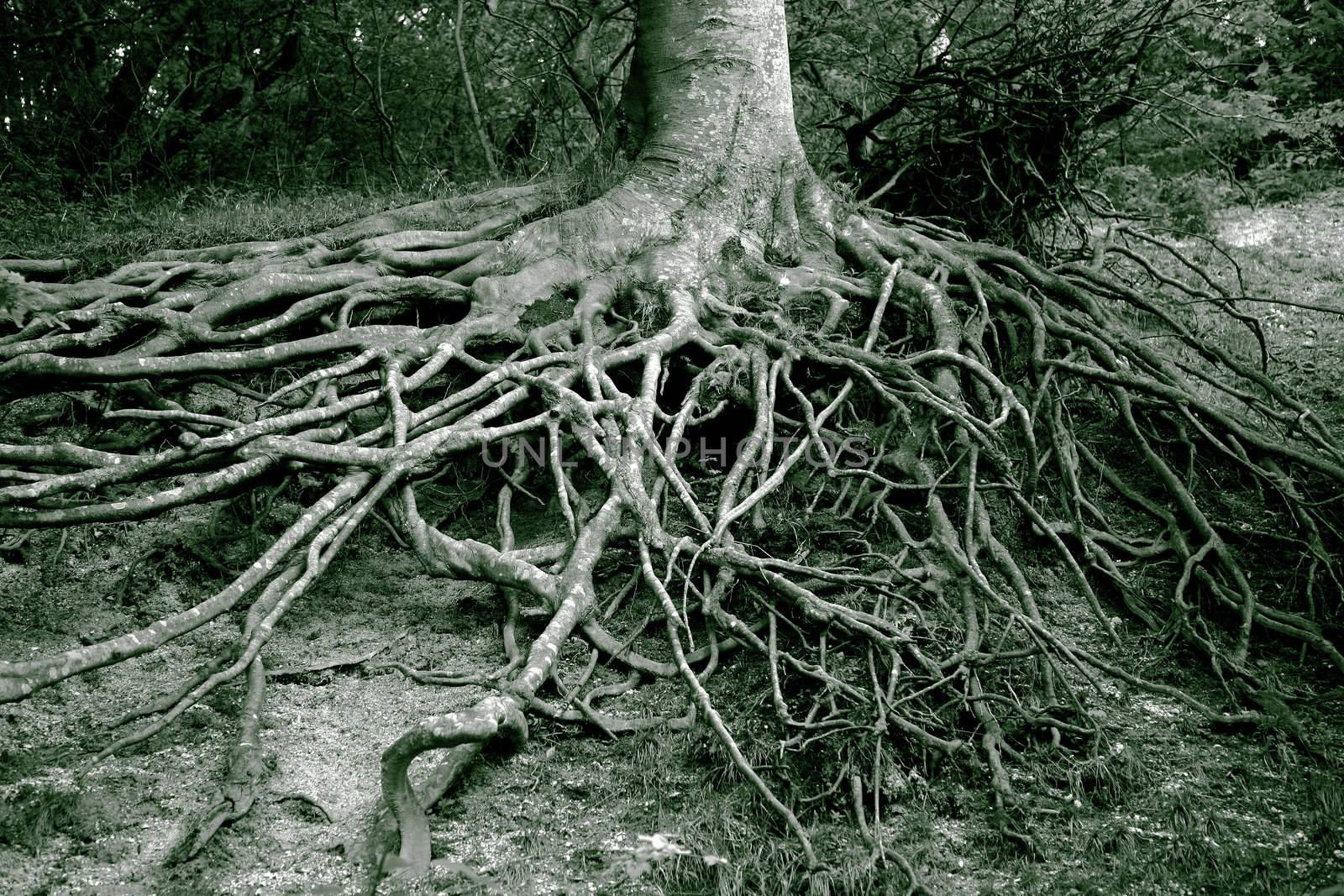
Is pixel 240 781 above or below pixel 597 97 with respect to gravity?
below

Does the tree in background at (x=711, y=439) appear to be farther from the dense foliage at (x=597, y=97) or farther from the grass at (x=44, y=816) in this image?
the dense foliage at (x=597, y=97)

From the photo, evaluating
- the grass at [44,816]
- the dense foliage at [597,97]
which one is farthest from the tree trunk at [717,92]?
the grass at [44,816]

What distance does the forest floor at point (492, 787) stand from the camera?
10.6ft

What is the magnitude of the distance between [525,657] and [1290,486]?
12.0ft

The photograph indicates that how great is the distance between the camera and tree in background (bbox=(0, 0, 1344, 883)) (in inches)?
148

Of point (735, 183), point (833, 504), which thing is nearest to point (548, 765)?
point (833, 504)

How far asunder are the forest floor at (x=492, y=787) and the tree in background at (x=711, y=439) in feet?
0.41

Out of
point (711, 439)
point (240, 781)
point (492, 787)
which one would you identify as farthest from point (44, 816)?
point (711, 439)

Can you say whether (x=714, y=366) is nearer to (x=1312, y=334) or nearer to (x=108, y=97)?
(x=1312, y=334)

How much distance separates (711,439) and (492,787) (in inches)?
90.5

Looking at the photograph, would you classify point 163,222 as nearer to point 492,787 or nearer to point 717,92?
point 717,92

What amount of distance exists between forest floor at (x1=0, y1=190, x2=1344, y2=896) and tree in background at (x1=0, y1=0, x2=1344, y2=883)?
12 cm

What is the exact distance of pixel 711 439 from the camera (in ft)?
17.6

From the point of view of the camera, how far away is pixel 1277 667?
430cm
